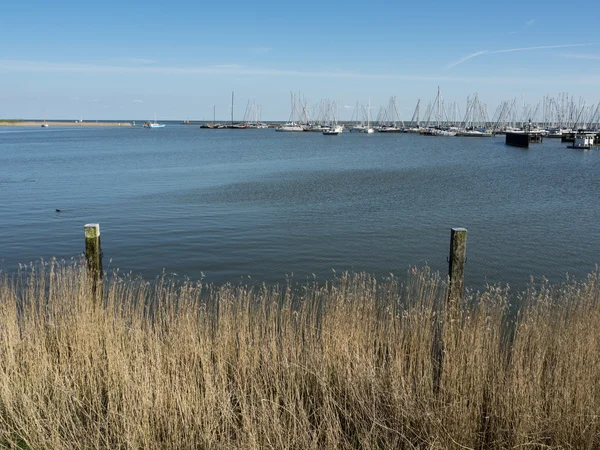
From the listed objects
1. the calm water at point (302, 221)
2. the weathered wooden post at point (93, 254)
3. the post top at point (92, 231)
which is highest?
the post top at point (92, 231)

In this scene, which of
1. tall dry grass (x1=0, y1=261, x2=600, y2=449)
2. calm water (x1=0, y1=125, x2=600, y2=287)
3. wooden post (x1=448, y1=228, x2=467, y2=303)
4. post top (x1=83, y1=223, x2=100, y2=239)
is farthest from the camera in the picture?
calm water (x1=0, y1=125, x2=600, y2=287)

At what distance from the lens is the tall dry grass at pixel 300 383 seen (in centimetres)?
587

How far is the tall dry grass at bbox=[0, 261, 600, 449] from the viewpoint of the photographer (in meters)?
5.87

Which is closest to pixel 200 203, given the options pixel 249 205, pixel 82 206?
pixel 249 205

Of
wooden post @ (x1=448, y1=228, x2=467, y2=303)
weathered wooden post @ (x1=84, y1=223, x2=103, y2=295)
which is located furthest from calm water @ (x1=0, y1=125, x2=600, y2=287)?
wooden post @ (x1=448, y1=228, x2=467, y2=303)

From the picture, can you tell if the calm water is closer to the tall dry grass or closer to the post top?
the post top

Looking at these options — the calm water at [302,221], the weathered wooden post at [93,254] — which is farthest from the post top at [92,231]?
the calm water at [302,221]

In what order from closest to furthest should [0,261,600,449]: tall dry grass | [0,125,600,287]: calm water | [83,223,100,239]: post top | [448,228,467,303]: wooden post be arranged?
[0,261,600,449]: tall dry grass, [448,228,467,303]: wooden post, [83,223,100,239]: post top, [0,125,600,287]: calm water

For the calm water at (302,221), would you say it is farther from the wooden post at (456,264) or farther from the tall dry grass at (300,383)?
the tall dry grass at (300,383)

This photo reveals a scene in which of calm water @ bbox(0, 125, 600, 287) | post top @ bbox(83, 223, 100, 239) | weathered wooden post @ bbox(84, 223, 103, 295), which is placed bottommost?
calm water @ bbox(0, 125, 600, 287)

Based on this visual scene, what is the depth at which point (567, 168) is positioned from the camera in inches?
2072

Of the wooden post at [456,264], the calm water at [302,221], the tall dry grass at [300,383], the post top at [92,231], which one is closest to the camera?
the tall dry grass at [300,383]

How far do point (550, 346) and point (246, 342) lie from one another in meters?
4.33

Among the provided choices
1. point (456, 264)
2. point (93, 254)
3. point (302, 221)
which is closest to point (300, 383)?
point (456, 264)
